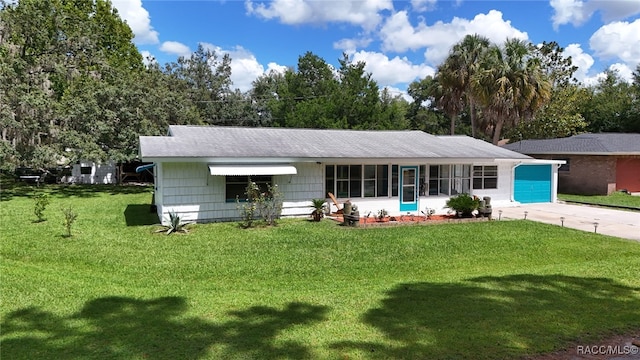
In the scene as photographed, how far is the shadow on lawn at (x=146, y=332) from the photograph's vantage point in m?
3.96

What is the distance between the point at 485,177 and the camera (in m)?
17.5

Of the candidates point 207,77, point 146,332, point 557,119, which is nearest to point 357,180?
point 146,332

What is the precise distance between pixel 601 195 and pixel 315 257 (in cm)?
1992

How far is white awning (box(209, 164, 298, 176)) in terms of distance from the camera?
12.3m

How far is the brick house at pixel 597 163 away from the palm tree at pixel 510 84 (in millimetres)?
2826

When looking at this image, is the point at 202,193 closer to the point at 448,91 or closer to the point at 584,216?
the point at 584,216

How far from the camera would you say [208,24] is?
2267 cm

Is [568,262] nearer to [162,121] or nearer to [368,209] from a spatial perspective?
[368,209]

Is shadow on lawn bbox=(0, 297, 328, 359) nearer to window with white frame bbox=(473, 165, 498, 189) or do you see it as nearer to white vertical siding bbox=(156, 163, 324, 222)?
white vertical siding bbox=(156, 163, 324, 222)

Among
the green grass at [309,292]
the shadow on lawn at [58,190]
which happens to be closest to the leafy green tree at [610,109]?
the green grass at [309,292]

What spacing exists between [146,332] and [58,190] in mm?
22124

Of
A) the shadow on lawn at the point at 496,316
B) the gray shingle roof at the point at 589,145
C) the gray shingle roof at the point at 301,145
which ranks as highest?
the gray shingle roof at the point at 589,145

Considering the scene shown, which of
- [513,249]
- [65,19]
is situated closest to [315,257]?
[513,249]

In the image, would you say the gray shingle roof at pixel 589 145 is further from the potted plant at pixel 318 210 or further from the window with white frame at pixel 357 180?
the potted plant at pixel 318 210
